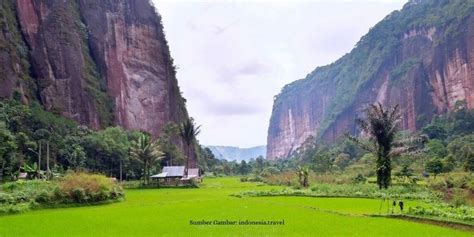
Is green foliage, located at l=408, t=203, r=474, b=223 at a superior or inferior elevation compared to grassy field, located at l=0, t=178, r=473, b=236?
superior

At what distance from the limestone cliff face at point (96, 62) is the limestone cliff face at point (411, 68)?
1433 inches

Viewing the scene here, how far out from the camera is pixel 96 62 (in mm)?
70875

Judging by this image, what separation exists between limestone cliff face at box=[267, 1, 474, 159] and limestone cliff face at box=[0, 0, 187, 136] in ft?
119

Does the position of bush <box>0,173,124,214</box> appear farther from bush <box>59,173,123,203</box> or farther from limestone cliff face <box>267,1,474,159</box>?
limestone cliff face <box>267,1,474,159</box>

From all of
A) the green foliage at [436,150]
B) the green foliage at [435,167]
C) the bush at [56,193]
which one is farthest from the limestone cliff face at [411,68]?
the bush at [56,193]

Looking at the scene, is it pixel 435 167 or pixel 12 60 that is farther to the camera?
pixel 12 60

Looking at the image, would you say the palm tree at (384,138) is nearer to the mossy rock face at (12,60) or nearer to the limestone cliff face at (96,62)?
the mossy rock face at (12,60)

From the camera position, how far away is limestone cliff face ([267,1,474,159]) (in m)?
93.4

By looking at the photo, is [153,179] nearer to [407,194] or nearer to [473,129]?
[407,194]

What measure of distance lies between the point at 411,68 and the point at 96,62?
76763 millimetres

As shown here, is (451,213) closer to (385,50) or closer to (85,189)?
(85,189)

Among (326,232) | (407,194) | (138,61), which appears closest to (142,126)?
(138,61)

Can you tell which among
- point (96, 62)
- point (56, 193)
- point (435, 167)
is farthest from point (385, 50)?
point (56, 193)

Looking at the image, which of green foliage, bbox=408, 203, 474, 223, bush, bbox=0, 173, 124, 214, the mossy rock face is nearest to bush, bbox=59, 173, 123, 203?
bush, bbox=0, 173, 124, 214
